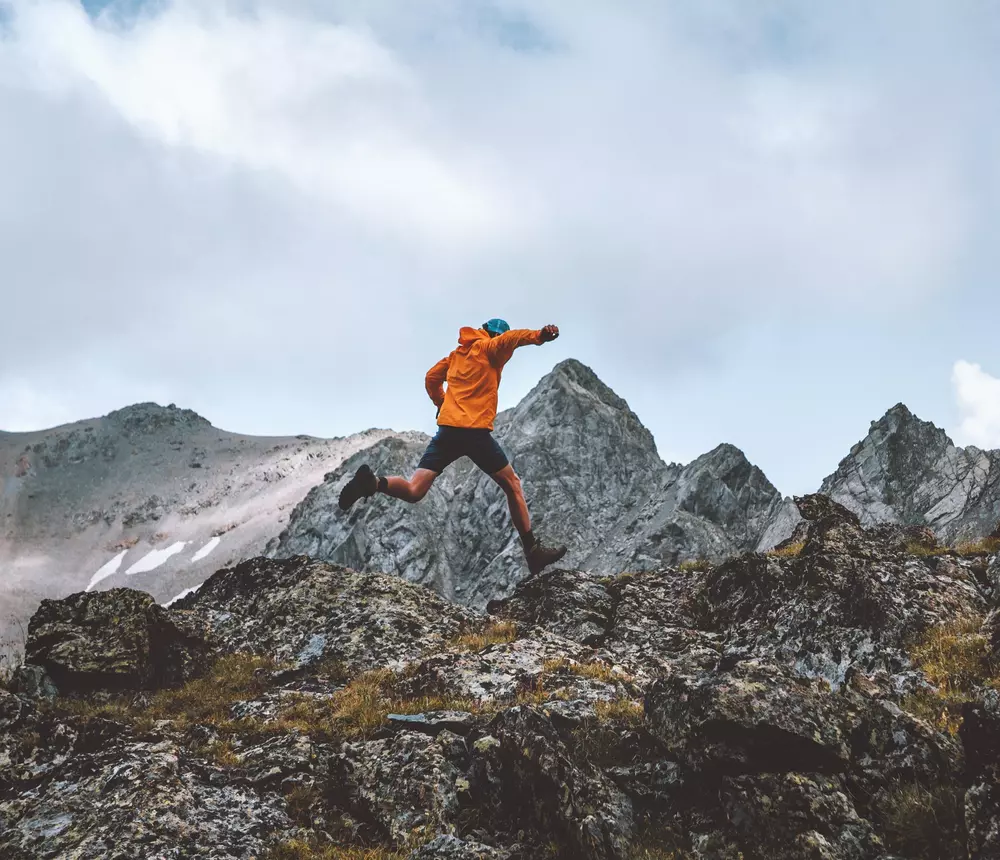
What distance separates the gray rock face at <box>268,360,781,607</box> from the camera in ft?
242

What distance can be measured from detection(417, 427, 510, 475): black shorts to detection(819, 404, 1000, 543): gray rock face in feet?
142

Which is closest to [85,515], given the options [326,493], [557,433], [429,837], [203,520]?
[203,520]

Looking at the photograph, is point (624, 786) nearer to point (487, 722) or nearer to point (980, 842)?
point (487, 722)

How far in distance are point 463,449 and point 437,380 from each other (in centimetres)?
156

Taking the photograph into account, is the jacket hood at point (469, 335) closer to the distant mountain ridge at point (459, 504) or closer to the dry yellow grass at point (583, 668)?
the dry yellow grass at point (583, 668)

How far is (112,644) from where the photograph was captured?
1226cm

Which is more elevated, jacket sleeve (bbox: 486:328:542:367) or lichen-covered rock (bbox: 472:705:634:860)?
jacket sleeve (bbox: 486:328:542:367)

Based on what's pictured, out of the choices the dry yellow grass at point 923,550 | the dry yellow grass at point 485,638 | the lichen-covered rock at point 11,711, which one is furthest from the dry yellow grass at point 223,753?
the dry yellow grass at point 923,550

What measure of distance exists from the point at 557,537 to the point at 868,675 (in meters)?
67.8

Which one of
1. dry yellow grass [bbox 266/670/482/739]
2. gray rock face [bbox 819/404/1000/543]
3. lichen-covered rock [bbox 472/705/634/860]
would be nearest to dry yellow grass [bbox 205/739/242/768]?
dry yellow grass [bbox 266/670/482/739]

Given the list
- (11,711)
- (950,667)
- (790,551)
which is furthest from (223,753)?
(790,551)

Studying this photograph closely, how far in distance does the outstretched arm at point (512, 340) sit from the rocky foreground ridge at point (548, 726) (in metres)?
5.04

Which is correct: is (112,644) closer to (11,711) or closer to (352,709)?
(11,711)

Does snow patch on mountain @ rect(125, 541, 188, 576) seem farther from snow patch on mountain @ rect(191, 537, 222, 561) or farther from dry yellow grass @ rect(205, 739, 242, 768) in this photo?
dry yellow grass @ rect(205, 739, 242, 768)
